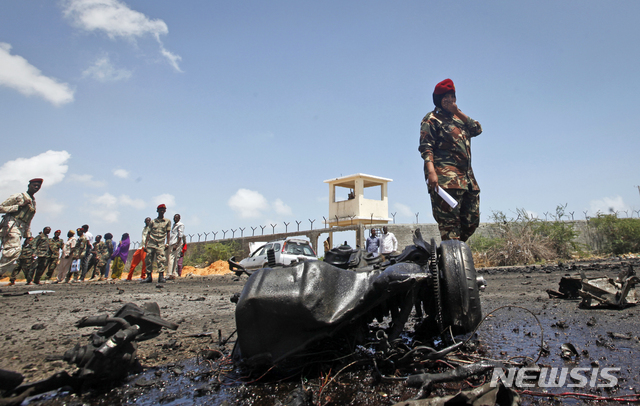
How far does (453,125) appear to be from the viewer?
4.05 meters

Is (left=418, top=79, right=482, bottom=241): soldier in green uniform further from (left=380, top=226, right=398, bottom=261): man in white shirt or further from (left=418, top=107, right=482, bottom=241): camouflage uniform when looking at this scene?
(left=380, top=226, right=398, bottom=261): man in white shirt

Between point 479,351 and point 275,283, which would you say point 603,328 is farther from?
point 275,283

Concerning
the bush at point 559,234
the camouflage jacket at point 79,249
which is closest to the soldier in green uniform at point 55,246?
the camouflage jacket at point 79,249

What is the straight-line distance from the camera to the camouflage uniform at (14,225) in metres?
6.34

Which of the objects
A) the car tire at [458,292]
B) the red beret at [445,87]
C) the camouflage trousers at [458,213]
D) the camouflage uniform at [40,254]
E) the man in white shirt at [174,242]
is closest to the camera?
the car tire at [458,292]

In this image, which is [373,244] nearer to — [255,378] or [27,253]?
[27,253]

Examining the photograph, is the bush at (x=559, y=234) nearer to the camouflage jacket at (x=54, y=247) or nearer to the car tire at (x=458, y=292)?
the car tire at (x=458, y=292)

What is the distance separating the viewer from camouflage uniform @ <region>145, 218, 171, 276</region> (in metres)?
9.22

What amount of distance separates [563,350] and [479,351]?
1.40 feet

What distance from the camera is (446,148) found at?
4.02 meters

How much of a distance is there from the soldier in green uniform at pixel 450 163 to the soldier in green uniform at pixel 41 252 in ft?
34.5

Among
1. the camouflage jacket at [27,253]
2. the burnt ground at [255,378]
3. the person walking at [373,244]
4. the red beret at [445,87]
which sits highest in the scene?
the red beret at [445,87]
